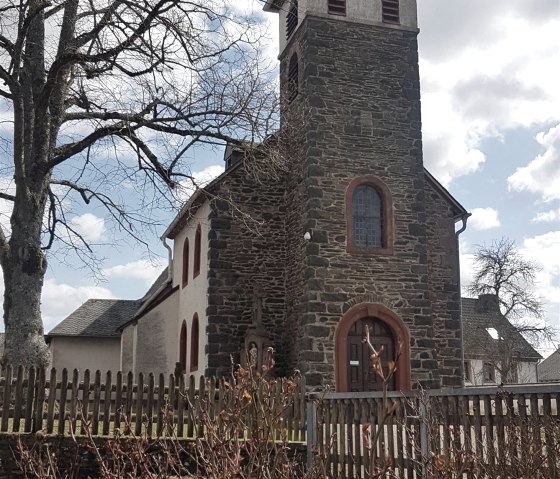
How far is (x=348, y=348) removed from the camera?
1834cm

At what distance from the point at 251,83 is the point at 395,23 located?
26.2 feet

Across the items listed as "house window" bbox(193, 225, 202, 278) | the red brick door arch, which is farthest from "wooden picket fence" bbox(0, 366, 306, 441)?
"house window" bbox(193, 225, 202, 278)

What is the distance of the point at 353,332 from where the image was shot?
18.4 meters

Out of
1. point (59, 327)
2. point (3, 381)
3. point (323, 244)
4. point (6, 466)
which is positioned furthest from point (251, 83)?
point (59, 327)

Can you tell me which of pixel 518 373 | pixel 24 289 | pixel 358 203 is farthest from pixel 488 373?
pixel 24 289

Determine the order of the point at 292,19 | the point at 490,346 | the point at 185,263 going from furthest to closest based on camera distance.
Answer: the point at 490,346
the point at 185,263
the point at 292,19

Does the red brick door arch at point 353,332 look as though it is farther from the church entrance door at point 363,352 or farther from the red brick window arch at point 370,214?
the red brick window arch at point 370,214

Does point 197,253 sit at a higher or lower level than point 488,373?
higher

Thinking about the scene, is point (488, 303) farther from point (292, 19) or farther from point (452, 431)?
point (452, 431)

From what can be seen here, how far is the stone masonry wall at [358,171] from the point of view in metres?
18.2

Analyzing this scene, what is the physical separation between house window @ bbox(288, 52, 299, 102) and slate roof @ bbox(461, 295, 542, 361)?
25615 millimetres

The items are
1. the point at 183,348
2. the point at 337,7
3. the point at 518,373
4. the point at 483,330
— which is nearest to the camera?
the point at 337,7

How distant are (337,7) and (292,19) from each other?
194 centimetres

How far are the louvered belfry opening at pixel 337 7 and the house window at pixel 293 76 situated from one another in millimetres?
1607
